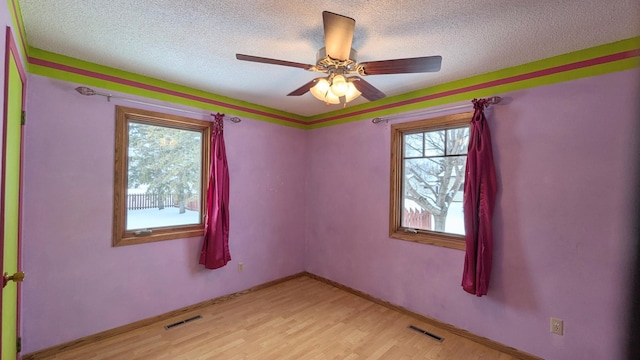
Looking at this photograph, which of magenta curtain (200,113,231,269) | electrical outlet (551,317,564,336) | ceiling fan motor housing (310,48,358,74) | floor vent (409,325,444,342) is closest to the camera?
ceiling fan motor housing (310,48,358,74)

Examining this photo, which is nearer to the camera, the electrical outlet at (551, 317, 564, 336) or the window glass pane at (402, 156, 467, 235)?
the electrical outlet at (551, 317, 564, 336)

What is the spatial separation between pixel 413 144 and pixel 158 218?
9.05ft

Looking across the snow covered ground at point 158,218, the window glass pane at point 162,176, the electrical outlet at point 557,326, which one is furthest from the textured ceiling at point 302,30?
the electrical outlet at point 557,326

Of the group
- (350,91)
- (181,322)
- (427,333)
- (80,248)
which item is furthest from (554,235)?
(80,248)

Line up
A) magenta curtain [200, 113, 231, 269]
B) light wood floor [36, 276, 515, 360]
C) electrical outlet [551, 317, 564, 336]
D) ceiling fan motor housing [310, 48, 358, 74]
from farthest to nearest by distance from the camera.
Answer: magenta curtain [200, 113, 231, 269] → light wood floor [36, 276, 515, 360] → electrical outlet [551, 317, 564, 336] → ceiling fan motor housing [310, 48, 358, 74]

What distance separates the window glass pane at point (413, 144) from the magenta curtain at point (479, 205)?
60cm

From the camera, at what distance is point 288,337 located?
2.50m

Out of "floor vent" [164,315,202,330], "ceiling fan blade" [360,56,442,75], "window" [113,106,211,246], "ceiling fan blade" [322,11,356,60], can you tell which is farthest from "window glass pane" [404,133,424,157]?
"floor vent" [164,315,202,330]

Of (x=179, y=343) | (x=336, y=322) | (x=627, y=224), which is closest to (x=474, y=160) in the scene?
(x=627, y=224)

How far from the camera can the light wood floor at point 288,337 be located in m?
2.25

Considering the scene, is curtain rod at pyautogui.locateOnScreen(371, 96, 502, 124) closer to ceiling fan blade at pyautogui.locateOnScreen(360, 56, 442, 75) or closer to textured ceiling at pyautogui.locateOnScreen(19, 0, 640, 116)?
textured ceiling at pyautogui.locateOnScreen(19, 0, 640, 116)

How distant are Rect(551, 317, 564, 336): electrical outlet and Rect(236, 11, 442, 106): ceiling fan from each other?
207 centimetres

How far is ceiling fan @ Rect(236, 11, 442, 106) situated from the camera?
1439mm

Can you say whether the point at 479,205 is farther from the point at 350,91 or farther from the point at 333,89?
the point at 333,89
